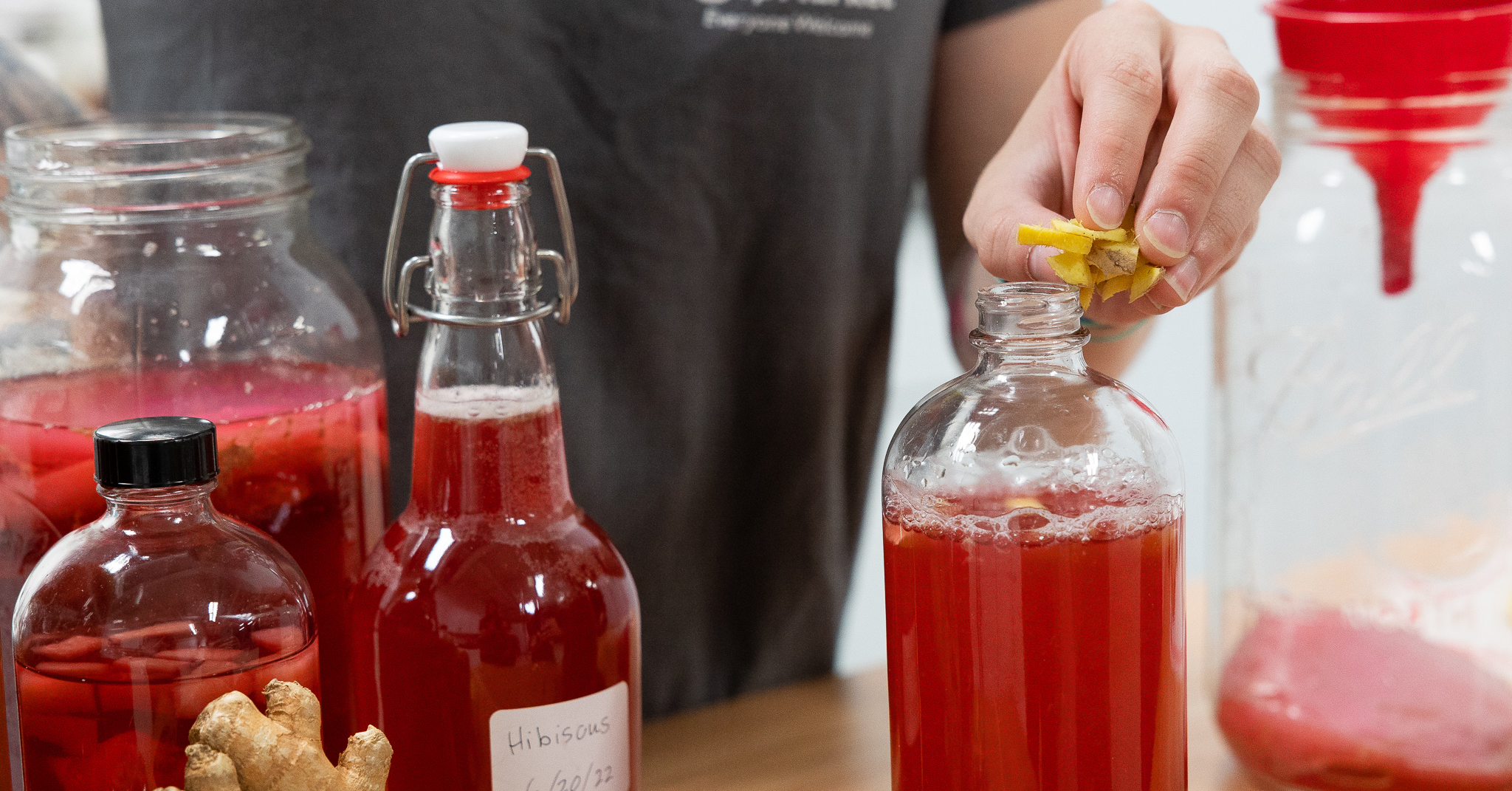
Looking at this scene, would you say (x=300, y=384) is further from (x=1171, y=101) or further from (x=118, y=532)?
(x=1171, y=101)

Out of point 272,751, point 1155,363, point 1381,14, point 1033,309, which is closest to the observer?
point 272,751

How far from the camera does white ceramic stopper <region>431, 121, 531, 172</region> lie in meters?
0.42

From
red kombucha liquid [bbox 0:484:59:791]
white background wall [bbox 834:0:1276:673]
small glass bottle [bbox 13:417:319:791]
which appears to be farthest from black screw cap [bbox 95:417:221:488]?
white background wall [bbox 834:0:1276:673]

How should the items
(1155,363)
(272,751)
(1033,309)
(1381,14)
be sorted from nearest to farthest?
(272,751)
(1033,309)
(1381,14)
(1155,363)

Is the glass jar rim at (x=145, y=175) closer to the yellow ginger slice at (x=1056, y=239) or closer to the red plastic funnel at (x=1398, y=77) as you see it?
the yellow ginger slice at (x=1056, y=239)

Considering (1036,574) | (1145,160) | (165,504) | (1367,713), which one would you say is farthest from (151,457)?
(1367,713)

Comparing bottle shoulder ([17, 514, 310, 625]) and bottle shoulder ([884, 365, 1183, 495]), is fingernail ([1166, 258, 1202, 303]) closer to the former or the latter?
bottle shoulder ([884, 365, 1183, 495])

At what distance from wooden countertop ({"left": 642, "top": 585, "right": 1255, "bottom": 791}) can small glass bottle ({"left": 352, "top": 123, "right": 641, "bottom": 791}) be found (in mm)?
170

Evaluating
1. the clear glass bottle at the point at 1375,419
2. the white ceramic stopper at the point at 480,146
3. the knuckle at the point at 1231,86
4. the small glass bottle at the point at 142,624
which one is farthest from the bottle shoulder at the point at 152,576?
the clear glass bottle at the point at 1375,419

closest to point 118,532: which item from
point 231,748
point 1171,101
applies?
point 231,748

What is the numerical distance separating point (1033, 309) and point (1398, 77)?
0.28 meters

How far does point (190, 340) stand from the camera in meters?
0.49

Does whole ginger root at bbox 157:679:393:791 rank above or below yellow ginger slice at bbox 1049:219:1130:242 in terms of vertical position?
below

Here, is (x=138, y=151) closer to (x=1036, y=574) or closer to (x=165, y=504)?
(x=165, y=504)
